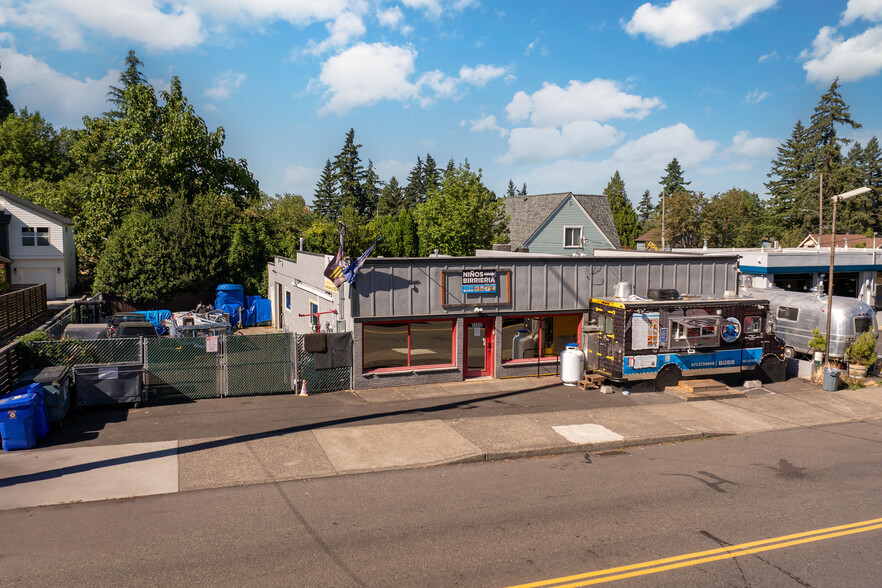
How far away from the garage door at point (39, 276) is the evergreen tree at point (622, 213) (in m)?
62.7

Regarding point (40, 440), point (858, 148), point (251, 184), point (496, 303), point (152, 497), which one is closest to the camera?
point (152, 497)

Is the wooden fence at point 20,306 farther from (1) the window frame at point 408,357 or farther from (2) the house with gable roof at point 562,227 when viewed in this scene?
(2) the house with gable roof at point 562,227

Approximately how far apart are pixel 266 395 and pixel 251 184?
31646 millimetres

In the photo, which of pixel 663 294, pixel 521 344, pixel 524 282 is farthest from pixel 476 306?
pixel 663 294

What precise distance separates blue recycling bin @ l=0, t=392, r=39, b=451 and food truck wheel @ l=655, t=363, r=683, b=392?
17070 mm

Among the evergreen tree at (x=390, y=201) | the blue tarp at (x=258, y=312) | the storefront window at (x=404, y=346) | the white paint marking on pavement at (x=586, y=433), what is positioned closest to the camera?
the white paint marking on pavement at (x=586, y=433)

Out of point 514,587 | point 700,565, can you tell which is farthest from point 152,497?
point 700,565

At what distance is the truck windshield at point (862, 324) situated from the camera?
2353cm

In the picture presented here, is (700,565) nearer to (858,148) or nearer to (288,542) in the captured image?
(288,542)

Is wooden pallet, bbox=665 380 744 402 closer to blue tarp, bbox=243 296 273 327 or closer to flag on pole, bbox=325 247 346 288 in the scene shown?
flag on pole, bbox=325 247 346 288

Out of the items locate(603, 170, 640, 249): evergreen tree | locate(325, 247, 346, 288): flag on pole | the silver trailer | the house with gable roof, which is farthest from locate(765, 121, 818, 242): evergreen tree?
locate(325, 247, 346, 288): flag on pole

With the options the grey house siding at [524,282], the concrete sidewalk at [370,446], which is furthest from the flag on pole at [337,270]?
the concrete sidewalk at [370,446]

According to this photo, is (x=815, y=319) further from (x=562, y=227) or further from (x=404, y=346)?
(x=562, y=227)

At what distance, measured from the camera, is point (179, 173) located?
41.0m
